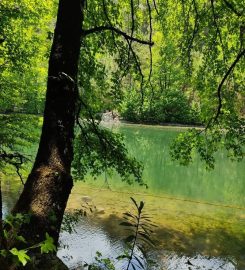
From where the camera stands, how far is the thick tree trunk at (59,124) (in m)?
2.78

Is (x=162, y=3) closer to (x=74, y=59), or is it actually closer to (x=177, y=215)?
(x=74, y=59)

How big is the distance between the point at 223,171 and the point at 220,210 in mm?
7685

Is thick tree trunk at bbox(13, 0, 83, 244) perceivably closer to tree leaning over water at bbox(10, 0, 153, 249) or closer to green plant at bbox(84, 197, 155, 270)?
tree leaning over water at bbox(10, 0, 153, 249)

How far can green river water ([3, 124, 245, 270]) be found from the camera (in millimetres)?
8188

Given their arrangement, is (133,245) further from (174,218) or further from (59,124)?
(174,218)

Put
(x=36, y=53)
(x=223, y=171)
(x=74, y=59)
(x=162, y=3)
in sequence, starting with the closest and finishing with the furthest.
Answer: (x=74, y=59) → (x=162, y=3) → (x=36, y=53) → (x=223, y=171)

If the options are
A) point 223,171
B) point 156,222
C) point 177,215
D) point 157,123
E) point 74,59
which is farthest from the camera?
point 157,123

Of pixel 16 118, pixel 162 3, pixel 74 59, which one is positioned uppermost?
pixel 162 3

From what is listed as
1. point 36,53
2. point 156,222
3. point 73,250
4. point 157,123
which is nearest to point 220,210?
point 156,222

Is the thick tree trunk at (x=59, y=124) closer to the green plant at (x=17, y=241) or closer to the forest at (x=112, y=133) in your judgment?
the forest at (x=112, y=133)

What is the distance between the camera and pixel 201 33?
6.30 meters

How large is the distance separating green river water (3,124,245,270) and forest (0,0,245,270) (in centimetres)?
5

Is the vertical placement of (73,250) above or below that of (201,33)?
below

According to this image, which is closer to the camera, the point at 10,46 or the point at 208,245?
the point at 10,46
